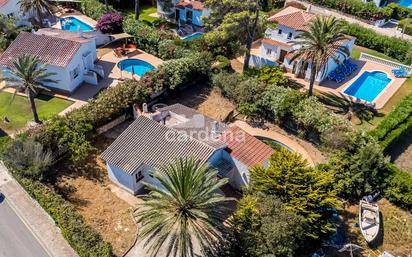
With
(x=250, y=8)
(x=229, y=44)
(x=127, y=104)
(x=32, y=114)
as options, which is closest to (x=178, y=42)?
(x=229, y=44)

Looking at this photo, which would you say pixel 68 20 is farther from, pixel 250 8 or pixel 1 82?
pixel 250 8

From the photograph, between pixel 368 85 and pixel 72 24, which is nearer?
pixel 368 85

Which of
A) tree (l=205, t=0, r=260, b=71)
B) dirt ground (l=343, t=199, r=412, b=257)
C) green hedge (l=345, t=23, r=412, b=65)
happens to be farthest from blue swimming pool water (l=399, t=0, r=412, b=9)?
dirt ground (l=343, t=199, r=412, b=257)

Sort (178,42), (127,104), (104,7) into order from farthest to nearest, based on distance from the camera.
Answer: (104,7)
(178,42)
(127,104)

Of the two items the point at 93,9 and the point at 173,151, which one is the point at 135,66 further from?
the point at 173,151

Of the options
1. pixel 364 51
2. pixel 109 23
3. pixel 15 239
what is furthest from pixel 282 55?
pixel 15 239

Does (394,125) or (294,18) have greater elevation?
(294,18)

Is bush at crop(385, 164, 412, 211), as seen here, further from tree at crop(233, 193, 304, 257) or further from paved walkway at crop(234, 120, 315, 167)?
tree at crop(233, 193, 304, 257)
